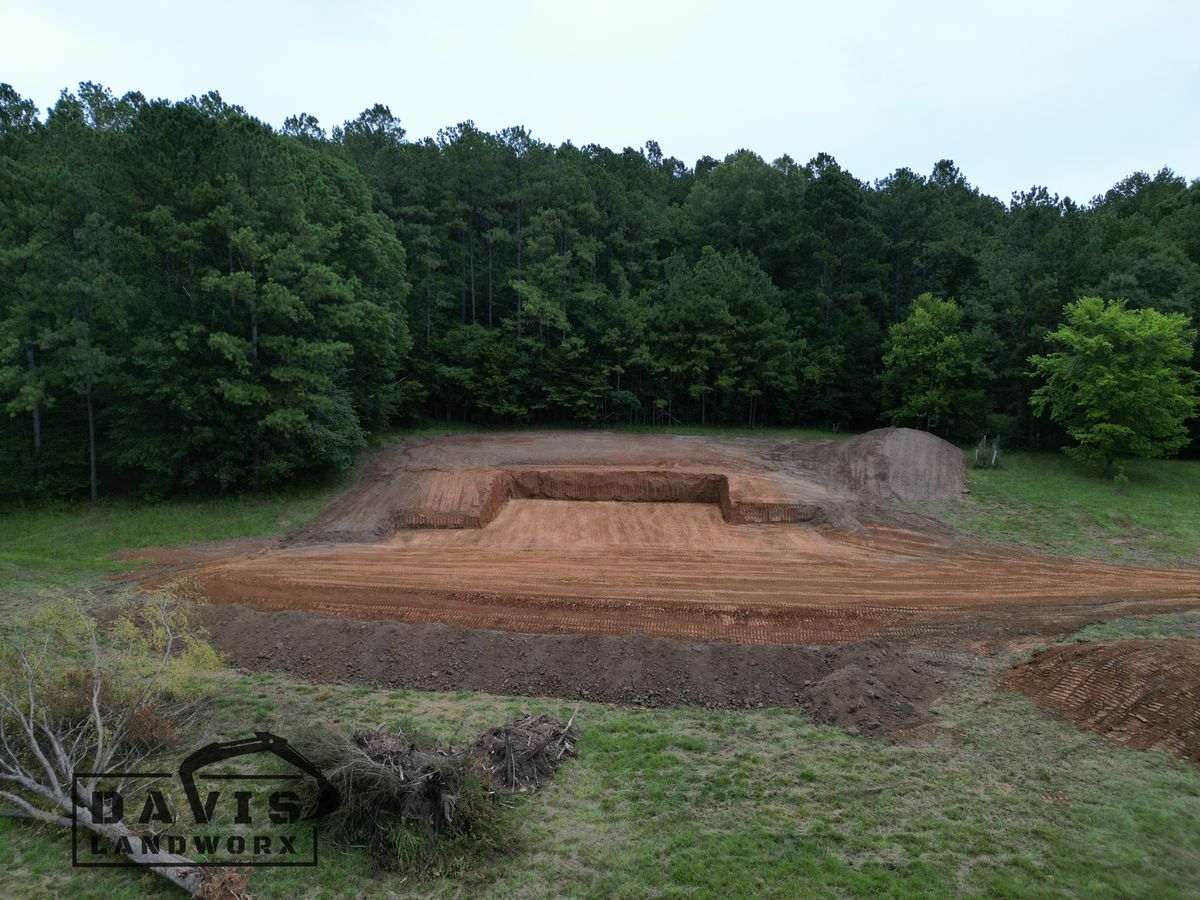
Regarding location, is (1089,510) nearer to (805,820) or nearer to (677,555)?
(677,555)

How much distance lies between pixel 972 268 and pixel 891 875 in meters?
51.5

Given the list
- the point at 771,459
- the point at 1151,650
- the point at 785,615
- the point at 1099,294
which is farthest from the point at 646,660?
the point at 1099,294

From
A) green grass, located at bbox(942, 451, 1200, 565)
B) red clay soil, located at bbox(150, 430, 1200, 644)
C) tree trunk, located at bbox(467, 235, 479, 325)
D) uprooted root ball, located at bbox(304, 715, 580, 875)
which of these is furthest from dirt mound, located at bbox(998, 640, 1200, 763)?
tree trunk, located at bbox(467, 235, 479, 325)

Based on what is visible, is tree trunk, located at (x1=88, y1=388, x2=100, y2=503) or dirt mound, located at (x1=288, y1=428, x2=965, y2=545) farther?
tree trunk, located at (x1=88, y1=388, x2=100, y2=503)

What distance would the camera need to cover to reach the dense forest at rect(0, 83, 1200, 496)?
83.7 feet

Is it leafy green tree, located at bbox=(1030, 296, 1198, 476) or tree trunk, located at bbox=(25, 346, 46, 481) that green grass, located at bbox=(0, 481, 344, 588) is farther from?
leafy green tree, located at bbox=(1030, 296, 1198, 476)

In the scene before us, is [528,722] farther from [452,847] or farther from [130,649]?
[130,649]

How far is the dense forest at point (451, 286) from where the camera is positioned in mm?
25500

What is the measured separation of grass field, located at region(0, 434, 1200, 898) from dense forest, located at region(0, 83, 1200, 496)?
18.8 metres

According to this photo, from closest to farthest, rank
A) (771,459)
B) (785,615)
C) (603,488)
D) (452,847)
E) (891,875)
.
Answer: (891,875)
(452,847)
(785,615)
(603,488)
(771,459)

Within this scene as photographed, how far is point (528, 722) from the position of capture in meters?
10.2

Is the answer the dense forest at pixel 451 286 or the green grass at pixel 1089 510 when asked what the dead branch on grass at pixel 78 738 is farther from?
the green grass at pixel 1089 510

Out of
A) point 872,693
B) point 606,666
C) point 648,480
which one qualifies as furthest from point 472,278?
point 872,693

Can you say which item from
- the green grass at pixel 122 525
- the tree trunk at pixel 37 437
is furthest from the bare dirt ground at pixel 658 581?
the tree trunk at pixel 37 437
